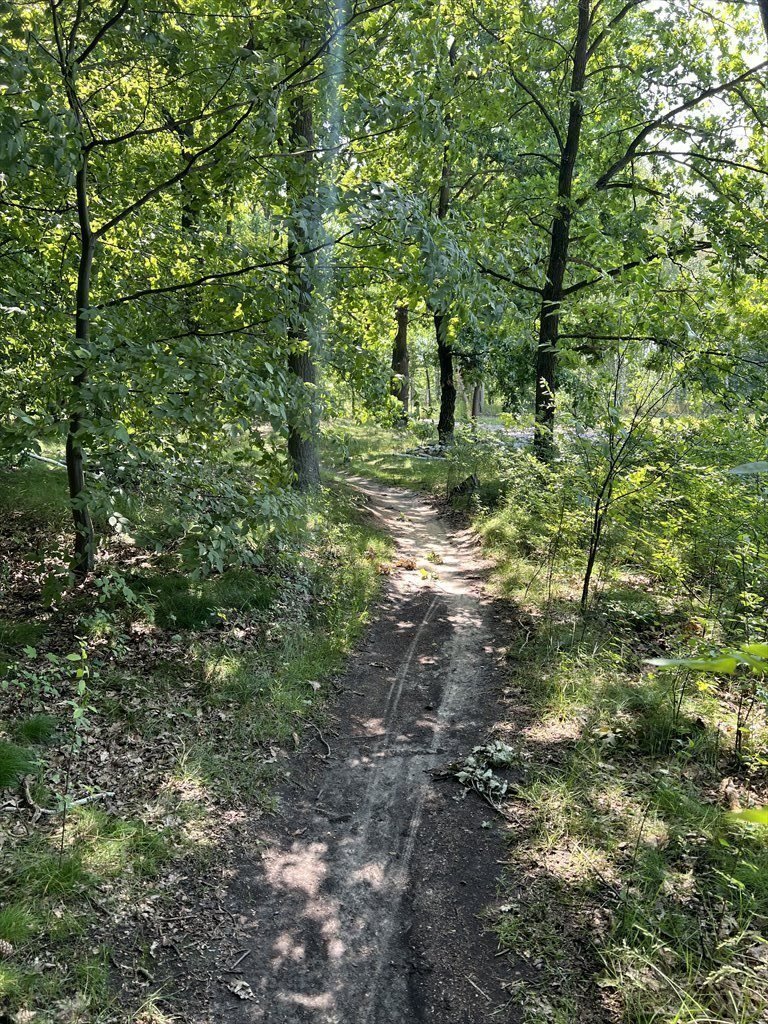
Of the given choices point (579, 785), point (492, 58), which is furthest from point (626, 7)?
point (579, 785)

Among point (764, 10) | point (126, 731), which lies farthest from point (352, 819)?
point (764, 10)

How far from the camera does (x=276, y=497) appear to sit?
16.3ft

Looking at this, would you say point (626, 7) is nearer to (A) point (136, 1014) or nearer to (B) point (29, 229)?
(B) point (29, 229)

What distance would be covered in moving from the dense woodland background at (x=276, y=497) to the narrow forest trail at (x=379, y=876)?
31 cm

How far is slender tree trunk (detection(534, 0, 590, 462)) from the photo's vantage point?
10.3 metres

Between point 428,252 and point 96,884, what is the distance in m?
4.39

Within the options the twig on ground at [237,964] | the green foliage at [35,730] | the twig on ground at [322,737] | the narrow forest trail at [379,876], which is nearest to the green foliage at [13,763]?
the green foliage at [35,730]

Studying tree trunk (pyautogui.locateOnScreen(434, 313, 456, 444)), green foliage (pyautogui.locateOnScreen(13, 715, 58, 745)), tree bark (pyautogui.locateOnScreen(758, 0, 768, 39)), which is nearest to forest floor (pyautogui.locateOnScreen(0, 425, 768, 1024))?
green foliage (pyautogui.locateOnScreen(13, 715, 58, 745))

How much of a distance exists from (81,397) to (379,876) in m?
3.66

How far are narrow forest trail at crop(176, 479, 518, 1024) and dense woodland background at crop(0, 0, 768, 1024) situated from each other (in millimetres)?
311

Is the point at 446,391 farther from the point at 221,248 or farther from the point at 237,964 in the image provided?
the point at 237,964

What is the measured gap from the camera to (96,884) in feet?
11.4

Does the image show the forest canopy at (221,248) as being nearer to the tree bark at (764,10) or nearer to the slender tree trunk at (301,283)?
the slender tree trunk at (301,283)

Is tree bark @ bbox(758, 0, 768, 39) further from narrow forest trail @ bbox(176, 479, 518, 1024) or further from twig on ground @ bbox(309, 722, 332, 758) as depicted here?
twig on ground @ bbox(309, 722, 332, 758)
